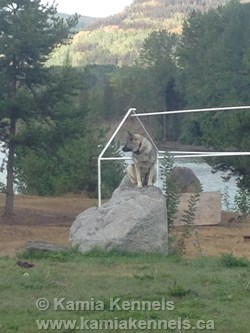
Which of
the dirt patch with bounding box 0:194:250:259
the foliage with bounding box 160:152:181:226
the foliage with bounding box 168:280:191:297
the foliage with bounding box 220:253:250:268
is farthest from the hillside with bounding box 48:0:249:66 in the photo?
the foliage with bounding box 168:280:191:297

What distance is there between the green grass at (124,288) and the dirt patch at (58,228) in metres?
2.51

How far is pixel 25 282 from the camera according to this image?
28.4ft

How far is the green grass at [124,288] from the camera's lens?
7125mm

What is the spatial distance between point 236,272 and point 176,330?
320 centimetres

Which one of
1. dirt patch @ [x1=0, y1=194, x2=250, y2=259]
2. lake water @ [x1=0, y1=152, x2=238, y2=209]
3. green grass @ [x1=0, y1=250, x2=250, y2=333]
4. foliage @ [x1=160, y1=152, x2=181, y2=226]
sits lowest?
lake water @ [x1=0, y1=152, x2=238, y2=209]

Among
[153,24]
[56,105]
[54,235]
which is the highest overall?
[153,24]

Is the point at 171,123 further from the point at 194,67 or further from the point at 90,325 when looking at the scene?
the point at 90,325

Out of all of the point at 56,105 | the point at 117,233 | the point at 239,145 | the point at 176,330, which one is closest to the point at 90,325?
the point at 176,330

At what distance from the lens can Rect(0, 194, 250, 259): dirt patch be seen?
1492cm

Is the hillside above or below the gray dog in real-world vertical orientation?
above

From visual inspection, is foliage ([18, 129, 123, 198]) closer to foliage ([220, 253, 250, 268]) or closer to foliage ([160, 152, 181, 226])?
foliage ([160, 152, 181, 226])

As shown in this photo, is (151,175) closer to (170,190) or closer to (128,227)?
(170,190)

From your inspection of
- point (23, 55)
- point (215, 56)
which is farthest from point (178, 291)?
point (215, 56)

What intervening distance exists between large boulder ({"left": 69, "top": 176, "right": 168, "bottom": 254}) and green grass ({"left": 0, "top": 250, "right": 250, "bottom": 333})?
2.33 feet
